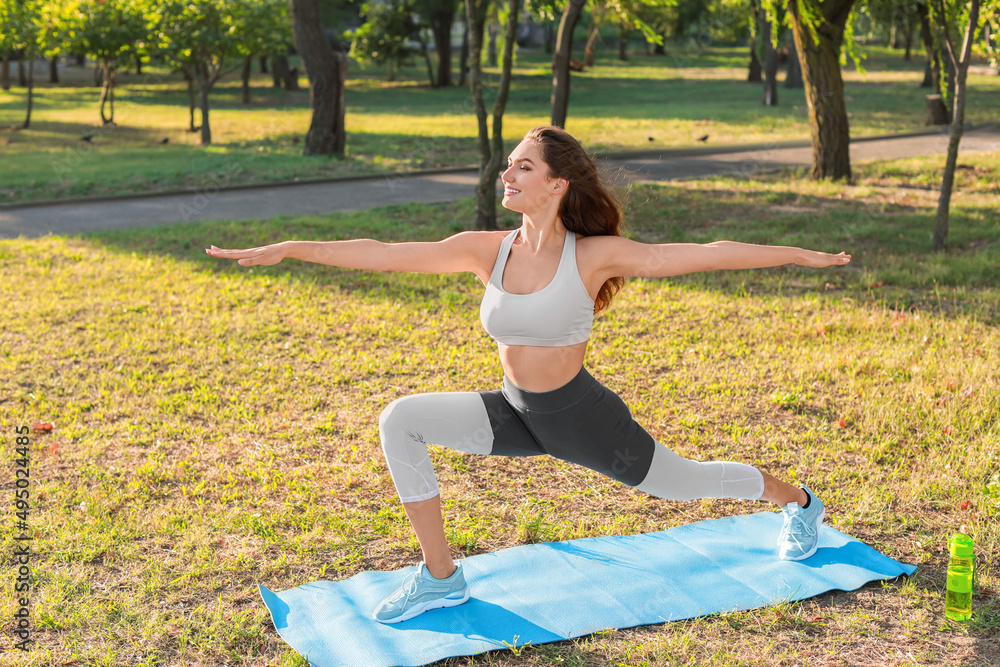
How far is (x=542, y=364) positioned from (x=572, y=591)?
1160 mm

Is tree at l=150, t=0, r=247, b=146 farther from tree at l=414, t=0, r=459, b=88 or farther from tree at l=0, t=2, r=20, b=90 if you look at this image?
tree at l=414, t=0, r=459, b=88

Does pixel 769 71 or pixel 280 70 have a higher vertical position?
pixel 280 70

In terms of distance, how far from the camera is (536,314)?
10.8ft

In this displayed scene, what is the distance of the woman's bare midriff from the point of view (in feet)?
11.0

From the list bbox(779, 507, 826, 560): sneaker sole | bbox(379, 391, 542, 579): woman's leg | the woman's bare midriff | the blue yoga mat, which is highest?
the woman's bare midriff

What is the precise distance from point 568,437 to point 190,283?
6.39m

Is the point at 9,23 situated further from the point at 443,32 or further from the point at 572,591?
the point at 572,591

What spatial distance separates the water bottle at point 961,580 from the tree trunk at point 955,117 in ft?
21.4

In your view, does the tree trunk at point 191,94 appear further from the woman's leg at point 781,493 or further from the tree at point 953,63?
the woman's leg at point 781,493

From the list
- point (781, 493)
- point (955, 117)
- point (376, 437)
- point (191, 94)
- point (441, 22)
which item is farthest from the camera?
point (441, 22)

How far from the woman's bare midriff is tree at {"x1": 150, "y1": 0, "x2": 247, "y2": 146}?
1840cm

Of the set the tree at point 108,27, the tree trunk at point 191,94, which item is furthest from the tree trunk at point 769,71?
the tree at point 108,27

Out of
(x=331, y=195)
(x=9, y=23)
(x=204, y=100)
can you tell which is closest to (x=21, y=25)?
(x=9, y=23)

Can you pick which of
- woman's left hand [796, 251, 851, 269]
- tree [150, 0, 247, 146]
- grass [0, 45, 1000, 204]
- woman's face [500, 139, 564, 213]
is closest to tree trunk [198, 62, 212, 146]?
tree [150, 0, 247, 146]
